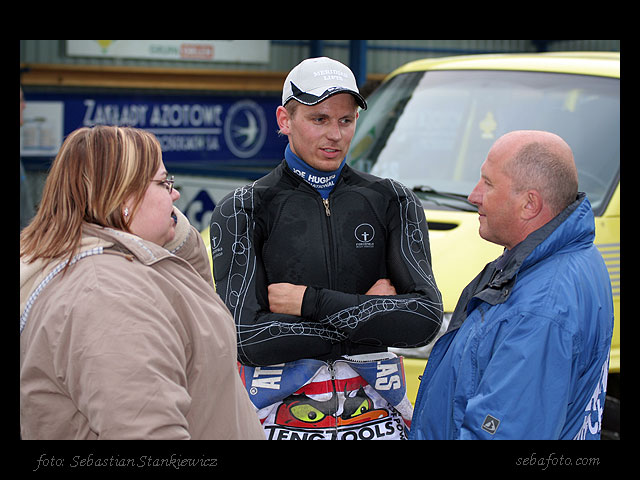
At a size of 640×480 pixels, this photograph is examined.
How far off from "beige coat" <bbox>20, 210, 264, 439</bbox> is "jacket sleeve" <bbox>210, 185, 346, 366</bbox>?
0.61 metres

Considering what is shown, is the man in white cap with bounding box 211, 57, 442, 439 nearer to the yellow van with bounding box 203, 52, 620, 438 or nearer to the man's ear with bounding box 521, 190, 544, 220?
the man's ear with bounding box 521, 190, 544, 220

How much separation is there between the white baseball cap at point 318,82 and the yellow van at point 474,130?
1.60 m

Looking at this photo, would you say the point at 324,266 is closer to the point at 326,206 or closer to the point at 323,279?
the point at 323,279

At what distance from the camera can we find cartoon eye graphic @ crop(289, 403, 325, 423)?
274 cm

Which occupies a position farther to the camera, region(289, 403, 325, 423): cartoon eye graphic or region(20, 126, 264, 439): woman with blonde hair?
region(289, 403, 325, 423): cartoon eye graphic

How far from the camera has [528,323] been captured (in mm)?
2221

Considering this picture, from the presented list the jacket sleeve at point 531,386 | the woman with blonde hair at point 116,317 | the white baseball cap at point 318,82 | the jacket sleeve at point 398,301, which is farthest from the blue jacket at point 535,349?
the white baseball cap at point 318,82

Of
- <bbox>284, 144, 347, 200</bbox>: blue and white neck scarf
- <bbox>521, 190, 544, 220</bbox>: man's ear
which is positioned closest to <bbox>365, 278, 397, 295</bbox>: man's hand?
<bbox>284, 144, 347, 200</bbox>: blue and white neck scarf

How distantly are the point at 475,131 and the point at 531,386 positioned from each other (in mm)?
3351

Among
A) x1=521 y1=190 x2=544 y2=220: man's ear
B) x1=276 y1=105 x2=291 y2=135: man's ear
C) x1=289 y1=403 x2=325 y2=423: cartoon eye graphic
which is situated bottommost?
x1=289 y1=403 x2=325 y2=423: cartoon eye graphic

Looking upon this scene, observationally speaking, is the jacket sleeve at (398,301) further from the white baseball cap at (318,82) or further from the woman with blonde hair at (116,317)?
the woman with blonde hair at (116,317)

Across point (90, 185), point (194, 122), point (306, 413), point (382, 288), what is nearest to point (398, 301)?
point (382, 288)

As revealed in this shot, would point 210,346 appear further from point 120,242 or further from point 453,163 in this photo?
point 453,163

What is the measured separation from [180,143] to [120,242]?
15610 mm
